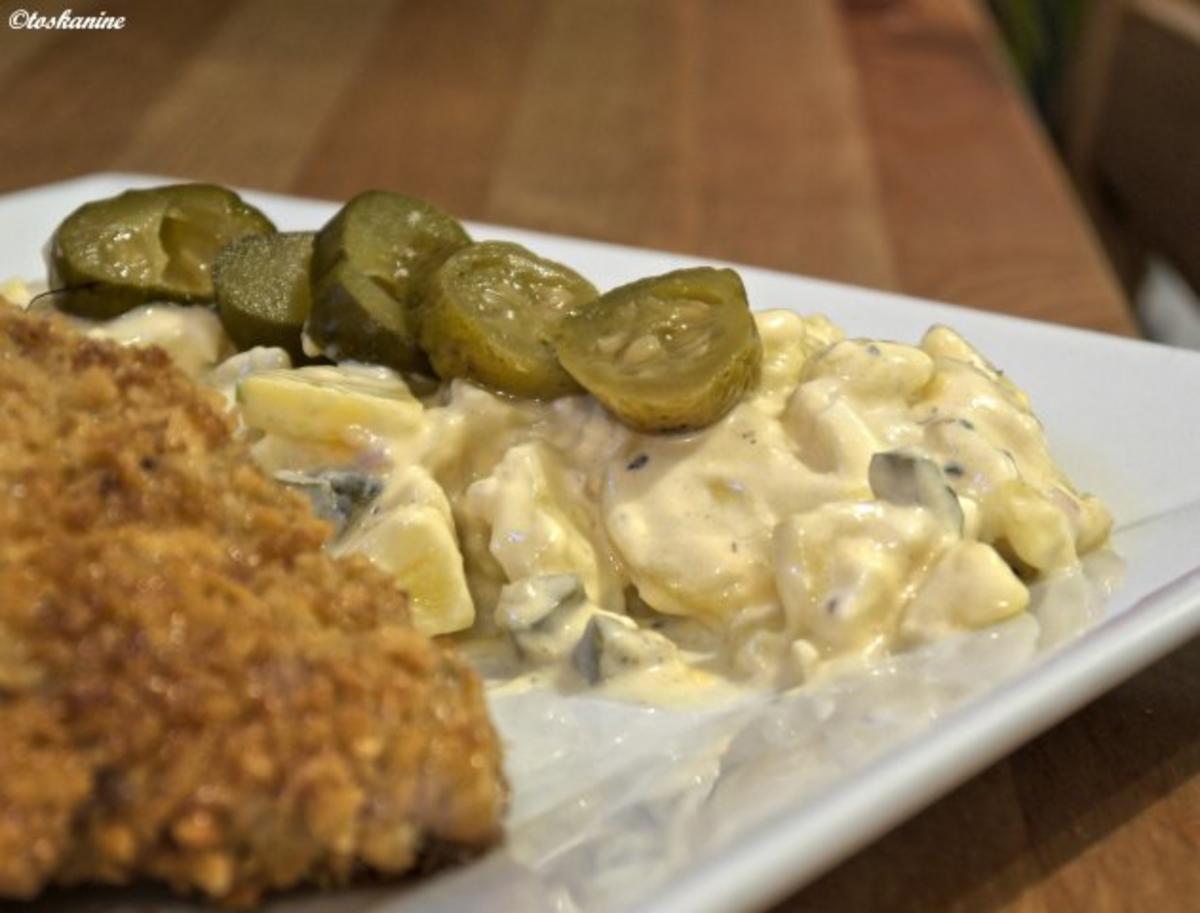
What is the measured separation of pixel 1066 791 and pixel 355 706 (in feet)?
2.81

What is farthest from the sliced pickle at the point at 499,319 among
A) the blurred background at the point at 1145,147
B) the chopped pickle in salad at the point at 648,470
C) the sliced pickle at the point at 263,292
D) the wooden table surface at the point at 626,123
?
the blurred background at the point at 1145,147

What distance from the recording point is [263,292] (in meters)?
2.26

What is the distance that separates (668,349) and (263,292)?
650 millimetres

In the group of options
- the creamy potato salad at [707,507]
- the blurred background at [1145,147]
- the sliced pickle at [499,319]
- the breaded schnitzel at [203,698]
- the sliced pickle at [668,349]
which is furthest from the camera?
the blurred background at [1145,147]

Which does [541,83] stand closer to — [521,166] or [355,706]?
[521,166]

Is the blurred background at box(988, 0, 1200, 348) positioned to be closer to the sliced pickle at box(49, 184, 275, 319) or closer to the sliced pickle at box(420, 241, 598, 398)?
the sliced pickle at box(420, 241, 598, 398)

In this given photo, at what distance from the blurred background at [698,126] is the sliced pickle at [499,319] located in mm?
1582

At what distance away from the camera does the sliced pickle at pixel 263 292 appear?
224 cm

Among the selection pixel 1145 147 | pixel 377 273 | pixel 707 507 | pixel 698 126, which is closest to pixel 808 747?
pixel 707 507

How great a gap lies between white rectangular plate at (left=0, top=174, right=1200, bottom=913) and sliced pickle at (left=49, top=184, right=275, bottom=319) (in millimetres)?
997

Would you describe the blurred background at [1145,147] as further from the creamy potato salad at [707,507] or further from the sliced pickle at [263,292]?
the sliced pickle at [263,292]

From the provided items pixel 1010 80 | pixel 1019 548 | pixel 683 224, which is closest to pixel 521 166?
pixel 683 224

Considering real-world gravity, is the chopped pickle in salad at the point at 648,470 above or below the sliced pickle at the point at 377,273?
below

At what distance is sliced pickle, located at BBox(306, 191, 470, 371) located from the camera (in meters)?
2.15
